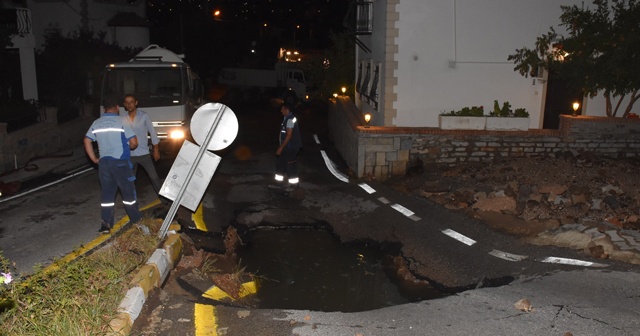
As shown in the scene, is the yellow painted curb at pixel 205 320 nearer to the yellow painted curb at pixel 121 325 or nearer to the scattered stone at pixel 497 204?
the yellow painted curb at pixel 121 325

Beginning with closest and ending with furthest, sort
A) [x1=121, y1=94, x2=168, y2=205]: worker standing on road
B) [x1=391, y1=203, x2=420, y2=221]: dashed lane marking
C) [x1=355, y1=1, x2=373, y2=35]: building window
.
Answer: [x1=121, y1=94, x2=168, y2=205]: worker standing on road < [x1=391, y1=203, x2=420, y2=221]: dashed lane marking < [x1=355, y1=1, x2=373, y2=35]: building window


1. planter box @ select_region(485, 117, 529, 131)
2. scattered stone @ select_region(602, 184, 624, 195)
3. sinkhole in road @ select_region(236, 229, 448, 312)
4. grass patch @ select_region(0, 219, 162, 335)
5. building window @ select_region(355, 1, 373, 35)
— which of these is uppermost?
building window @ select_region(355, 1, 373, 35)

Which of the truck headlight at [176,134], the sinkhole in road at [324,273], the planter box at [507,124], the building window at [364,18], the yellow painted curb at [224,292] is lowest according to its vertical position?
the sinkhole in road at [324,273]

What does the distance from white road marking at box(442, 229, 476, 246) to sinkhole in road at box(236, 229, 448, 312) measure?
0.96m

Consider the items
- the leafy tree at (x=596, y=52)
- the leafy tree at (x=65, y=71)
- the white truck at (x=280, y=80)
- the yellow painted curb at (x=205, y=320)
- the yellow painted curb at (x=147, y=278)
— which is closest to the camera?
the yellow painted curb at (x=205, y=320)

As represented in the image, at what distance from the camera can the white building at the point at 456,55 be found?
14352 mm

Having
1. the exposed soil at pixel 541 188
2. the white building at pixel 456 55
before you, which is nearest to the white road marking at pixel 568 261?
the exposed soil at pixel 541 188

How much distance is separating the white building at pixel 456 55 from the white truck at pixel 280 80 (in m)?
19.3

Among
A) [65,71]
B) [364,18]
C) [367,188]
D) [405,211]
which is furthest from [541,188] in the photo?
[65,71]

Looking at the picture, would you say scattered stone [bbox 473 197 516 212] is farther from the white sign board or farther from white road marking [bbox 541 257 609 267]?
the white sign board

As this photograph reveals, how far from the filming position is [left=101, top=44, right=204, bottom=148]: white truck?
14414 millimetres

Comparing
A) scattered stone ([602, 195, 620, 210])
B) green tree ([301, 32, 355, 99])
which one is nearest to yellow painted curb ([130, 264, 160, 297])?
scattered stone ([602, 195, 620, 210])

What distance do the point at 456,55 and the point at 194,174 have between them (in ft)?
31.6

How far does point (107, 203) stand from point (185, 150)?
190cm
